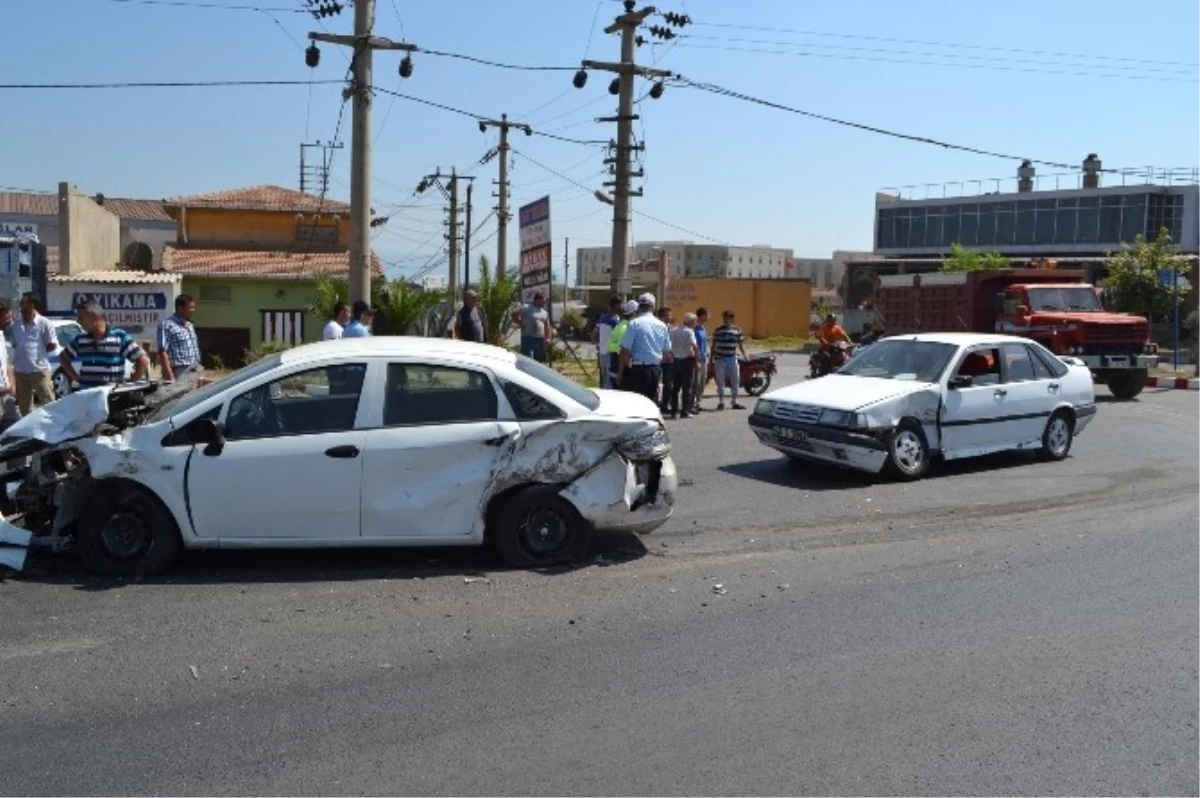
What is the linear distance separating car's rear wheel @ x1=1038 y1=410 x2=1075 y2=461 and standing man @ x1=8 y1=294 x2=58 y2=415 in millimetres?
11116

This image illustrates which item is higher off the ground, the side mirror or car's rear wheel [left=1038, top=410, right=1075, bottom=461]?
the side mirror

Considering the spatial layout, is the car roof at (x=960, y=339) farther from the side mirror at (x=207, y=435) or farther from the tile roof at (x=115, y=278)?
the tile roof at (x=115, y=278)

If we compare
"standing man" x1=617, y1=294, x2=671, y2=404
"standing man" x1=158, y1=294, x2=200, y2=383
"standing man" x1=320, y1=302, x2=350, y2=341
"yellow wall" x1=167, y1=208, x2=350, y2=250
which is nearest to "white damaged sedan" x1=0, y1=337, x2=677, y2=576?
"standing man" x1=158, y1=294, x2=200, y2=383

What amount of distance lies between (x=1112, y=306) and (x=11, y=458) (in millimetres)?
36738

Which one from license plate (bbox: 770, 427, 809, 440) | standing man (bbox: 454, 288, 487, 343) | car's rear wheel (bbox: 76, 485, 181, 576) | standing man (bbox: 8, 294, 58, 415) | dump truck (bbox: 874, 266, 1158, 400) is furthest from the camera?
dump truck (bbox: 874, 266, 1158, 400)

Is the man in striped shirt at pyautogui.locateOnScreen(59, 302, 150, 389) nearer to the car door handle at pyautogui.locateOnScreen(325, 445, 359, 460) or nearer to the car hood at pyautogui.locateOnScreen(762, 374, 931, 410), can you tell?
the car door handle at pyautogui.locateOnScreen(325, 445, 359, 460)

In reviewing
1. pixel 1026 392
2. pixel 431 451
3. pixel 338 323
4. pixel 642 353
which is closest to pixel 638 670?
pixel 431 451

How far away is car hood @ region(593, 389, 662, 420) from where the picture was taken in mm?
8391

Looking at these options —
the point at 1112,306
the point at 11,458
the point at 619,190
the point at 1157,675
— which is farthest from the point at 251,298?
the point at 1157,675

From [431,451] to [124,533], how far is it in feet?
6.52

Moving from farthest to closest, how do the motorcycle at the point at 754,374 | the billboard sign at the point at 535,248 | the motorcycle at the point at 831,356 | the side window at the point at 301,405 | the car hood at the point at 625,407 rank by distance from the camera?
the billboard sign at the point at 535,248, the motorcycle at the point at 831,356, the motorcycle at the point at 754,374, the car hood at the point at 625,407, the side window at the point at 301,405

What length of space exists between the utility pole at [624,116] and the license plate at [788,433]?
37.6 ft

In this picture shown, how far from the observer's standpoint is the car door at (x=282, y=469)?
7688 mm

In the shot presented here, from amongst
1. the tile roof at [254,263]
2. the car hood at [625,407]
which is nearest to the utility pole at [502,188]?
the tile roof at [254,263]
